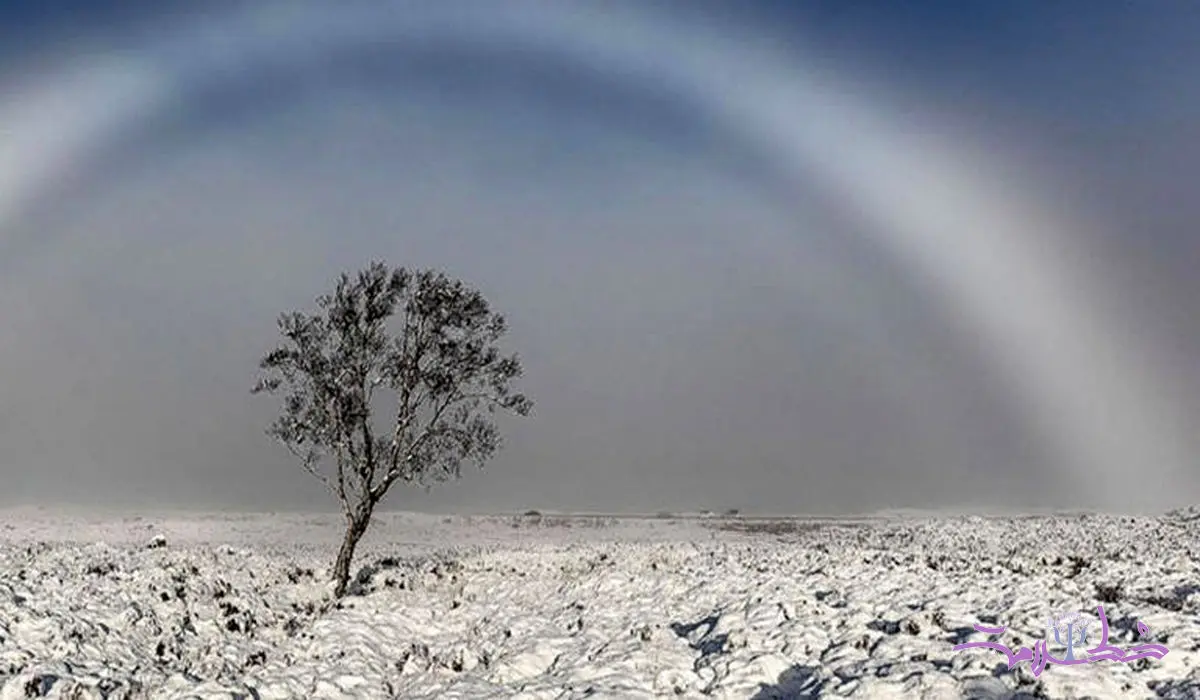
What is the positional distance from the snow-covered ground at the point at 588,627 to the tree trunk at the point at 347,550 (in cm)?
63

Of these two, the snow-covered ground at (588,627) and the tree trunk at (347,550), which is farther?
the tree trunk at (347,550)

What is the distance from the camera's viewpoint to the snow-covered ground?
12.2m

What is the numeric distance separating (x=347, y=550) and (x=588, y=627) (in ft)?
42.1

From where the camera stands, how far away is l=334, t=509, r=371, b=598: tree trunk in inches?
1080

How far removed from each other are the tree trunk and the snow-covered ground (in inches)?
24.6

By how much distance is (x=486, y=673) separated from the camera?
14.9 metres

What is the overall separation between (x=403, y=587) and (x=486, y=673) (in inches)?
596

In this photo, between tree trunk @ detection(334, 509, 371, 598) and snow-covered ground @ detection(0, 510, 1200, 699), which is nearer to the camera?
snow-covered ground @ detection(0, 510, 1200, 699)

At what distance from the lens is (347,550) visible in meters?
28.4

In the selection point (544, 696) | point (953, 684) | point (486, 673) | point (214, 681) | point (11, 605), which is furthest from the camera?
point (11, 605)

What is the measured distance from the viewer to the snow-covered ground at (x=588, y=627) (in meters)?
12.2

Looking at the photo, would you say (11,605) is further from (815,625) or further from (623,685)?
(815,625)

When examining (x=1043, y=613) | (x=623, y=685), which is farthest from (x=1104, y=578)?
(x=623, y=685)

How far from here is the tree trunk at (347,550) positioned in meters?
27.4
